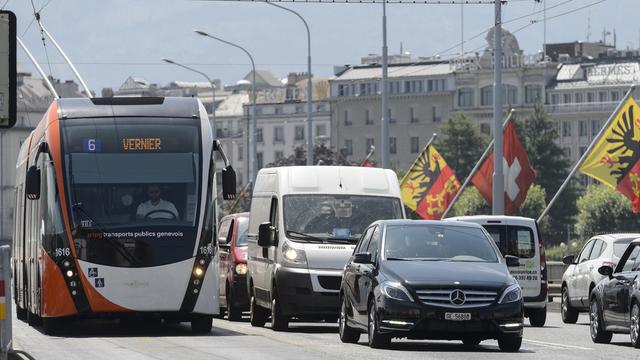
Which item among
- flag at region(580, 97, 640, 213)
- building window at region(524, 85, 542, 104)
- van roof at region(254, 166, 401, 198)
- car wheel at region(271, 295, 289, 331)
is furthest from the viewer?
building window at region(524, 85, 542, 104)

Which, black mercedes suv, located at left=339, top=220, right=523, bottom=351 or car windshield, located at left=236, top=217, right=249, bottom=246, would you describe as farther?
car windshield, located at left=236, top=217, right=249, bottom=246

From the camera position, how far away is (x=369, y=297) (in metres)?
21.7

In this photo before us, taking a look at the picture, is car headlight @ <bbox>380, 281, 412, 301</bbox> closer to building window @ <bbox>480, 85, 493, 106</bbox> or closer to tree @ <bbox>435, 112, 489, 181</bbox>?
tree @ <bbox>435, 112, 489, 181</bbox>

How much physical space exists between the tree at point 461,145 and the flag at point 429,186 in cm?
10037

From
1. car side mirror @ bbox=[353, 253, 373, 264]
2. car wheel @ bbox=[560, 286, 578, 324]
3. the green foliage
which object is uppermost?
car side mirror @ bbox=[353, 253, 373, 264]

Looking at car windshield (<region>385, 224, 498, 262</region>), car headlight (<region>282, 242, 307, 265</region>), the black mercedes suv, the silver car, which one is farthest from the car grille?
the silver car

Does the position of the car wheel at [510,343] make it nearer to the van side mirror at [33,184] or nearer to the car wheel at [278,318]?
the car wheel at [278,318]

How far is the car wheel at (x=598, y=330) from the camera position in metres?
23.9

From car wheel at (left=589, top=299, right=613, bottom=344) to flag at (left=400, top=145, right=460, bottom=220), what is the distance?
34.7 m

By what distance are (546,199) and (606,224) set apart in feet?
32.6

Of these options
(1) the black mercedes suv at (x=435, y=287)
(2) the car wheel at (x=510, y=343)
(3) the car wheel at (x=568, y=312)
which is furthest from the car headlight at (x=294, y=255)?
(3) the car wheel at (x=568, y=312)

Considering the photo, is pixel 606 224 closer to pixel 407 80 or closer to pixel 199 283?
pixel 407 80

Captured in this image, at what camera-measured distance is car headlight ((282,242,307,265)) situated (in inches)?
1046

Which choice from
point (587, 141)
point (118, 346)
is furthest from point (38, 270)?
point (587, 141)
